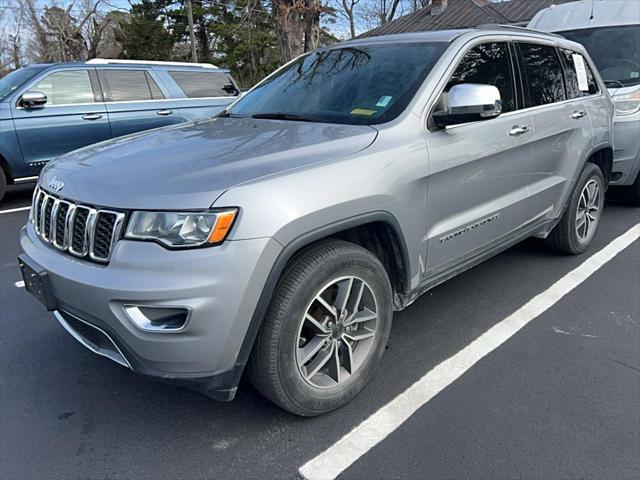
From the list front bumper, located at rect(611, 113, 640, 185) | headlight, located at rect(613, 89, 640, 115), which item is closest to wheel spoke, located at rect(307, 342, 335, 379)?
front bumper, located at rect(611, 113, 640, 185)

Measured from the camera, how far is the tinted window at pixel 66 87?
7.00 m

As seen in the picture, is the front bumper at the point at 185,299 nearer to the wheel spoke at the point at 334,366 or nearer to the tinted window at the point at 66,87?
the wheel spoke at the point at 334,366

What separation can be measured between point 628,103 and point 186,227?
5.60 m

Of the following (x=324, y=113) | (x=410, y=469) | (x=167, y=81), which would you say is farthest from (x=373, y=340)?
(x=167, y=81)

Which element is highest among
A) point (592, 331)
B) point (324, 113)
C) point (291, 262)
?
point (324, 113)

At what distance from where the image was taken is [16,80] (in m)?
7.02

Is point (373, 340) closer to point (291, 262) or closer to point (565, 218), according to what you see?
point (291, 262)

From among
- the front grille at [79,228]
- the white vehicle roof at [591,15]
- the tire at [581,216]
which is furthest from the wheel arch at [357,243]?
the white vehicle roof at [591,15]

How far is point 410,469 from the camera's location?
2.23 meters

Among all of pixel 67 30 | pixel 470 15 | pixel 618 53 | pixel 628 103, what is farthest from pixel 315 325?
pixel 67 30

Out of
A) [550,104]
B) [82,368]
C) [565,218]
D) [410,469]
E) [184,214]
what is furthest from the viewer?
[565,218]

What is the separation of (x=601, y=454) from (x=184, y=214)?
207 centimetres

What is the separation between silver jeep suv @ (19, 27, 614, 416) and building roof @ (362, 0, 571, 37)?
2004 centimetres

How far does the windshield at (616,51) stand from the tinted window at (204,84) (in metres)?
5.35
